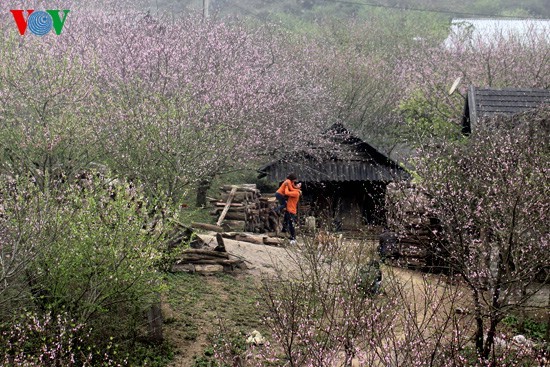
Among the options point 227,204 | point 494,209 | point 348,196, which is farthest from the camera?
point 348,196

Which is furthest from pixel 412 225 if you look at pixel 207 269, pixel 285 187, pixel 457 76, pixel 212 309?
pixel 457 76

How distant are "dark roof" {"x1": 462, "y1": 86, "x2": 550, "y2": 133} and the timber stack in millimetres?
7764

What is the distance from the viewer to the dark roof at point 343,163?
30406 millimetres

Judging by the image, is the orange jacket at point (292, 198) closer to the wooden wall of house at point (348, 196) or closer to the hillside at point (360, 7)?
the wooden wall of house at point (348, 196)

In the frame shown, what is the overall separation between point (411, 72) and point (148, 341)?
1203 inches

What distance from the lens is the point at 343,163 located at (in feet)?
102

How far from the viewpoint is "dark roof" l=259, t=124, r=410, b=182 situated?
30.4m

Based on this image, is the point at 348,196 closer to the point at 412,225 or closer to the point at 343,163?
the point at 343,163

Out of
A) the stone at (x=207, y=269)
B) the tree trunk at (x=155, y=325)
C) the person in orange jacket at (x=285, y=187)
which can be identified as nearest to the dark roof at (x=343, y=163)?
the person in orange jacket at (x=285, y=187)

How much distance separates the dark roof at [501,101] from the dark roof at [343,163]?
9140 millimetres

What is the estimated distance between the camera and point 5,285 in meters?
10.2

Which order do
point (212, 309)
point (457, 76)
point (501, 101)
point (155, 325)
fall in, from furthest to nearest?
point (457, 76) < point (501, 101) < point (212, 309) < point (155, 325)

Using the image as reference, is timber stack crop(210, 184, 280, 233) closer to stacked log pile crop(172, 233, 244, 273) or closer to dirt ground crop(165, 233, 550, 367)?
dirt ground crop(165, 233, 550, 367)

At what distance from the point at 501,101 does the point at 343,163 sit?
1043cm
